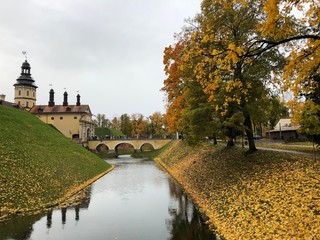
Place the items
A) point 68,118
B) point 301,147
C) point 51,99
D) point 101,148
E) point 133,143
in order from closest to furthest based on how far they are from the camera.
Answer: point 301,147 < point 133,143 < point 68,118 < point 51,99 < point 101,148

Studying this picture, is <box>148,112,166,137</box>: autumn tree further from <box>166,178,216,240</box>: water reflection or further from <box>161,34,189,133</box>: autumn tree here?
<box>166,178,216,240</box>: water reflection

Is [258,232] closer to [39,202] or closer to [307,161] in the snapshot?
[307,161]

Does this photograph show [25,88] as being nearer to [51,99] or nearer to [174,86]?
[51,99]

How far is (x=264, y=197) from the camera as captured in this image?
12.5 m

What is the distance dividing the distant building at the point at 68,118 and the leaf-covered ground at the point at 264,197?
62.4m

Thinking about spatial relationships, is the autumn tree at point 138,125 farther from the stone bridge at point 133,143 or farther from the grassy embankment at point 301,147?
the grassy embankment at point 301,147

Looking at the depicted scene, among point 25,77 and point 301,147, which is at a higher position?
point 25,77

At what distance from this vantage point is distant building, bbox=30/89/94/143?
7812cm

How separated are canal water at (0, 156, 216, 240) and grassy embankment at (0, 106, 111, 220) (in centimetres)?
170

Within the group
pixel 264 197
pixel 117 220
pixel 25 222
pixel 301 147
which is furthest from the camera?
pixel 301 147

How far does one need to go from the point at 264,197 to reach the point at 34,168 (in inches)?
671

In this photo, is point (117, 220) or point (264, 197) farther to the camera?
point (117, 220)

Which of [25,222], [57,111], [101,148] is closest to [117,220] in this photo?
[25,222]

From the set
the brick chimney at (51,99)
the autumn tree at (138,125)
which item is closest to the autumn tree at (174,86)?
the brick chimney at (51,99)
